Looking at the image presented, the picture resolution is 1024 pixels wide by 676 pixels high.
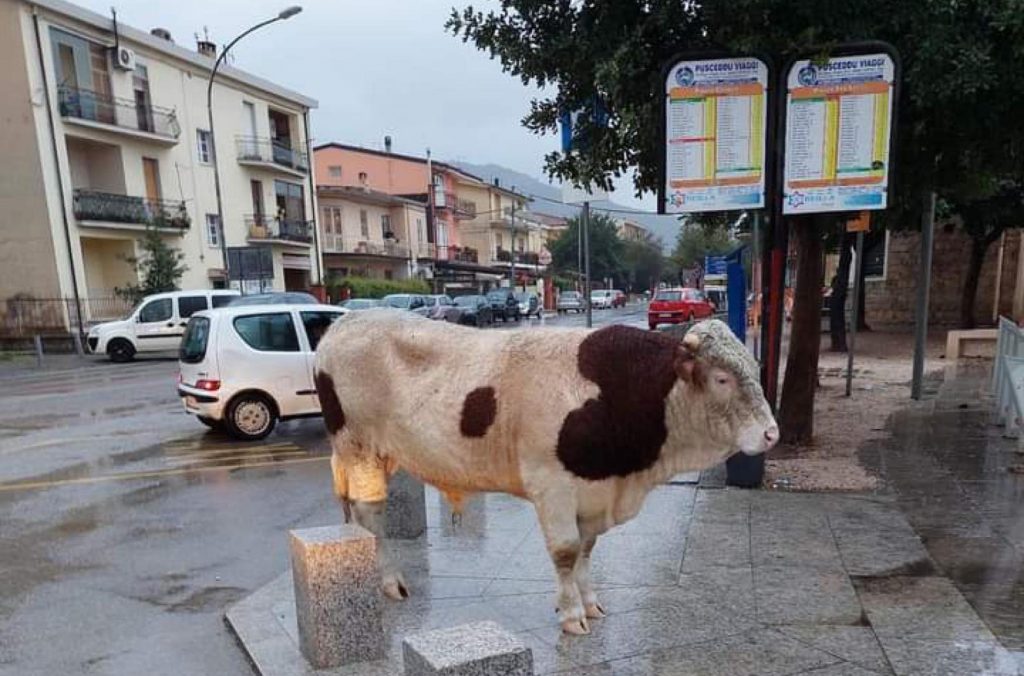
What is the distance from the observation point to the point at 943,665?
10.9ft

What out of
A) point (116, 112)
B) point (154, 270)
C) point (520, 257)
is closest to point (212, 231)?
point (116, 112)

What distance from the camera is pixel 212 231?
29266 millimetres

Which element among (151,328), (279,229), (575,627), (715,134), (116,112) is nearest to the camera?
(575,627)

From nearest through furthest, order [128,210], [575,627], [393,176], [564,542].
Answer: [564,542] < [575,627] < [128,210] < [393,176]

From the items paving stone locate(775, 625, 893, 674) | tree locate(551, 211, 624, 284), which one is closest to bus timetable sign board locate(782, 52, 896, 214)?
paving stone locate(775, 625, 893, 674)

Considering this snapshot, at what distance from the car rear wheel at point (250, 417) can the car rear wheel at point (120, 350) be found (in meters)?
12.7

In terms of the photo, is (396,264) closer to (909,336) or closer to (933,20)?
(909,336)

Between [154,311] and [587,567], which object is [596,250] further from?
[587,567]

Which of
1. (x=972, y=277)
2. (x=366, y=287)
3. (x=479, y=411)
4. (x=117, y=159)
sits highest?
(x=117, y=159)

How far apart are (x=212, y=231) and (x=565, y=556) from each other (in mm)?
Answer: 29397

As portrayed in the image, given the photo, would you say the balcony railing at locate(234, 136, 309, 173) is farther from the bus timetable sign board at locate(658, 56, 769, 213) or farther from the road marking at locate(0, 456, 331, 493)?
the bus timetable sign board at locate(658, 56, 769, 213)

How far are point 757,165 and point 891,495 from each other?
123 inches

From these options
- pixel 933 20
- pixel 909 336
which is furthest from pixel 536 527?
pixel 909 336

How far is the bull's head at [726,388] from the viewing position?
3.24 metres
